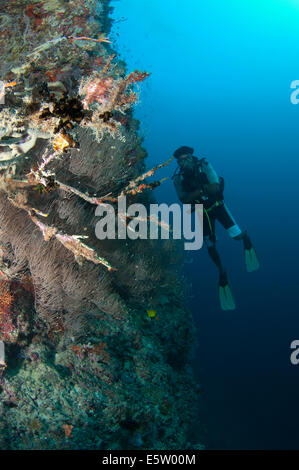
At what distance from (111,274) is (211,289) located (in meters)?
27.0

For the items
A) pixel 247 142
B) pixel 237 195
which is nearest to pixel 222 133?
pixel 247 142

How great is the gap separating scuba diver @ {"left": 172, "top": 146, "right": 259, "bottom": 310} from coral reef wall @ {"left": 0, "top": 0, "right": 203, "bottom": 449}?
2.32 m

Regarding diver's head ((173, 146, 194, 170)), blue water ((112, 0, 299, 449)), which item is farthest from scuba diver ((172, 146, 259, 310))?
blue water ((112, 0, 299, 449))

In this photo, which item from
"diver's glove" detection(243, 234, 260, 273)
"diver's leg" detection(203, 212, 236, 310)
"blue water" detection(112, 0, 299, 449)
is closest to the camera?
"diver's leg" detection(203, 212, 236, 310)

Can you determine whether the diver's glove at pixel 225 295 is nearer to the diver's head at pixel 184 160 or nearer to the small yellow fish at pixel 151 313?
the small yellow fish at pixel 151 313

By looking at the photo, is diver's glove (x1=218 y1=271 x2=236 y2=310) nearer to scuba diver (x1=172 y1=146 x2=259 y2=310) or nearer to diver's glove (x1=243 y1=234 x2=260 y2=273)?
scuba diver (x1=172 y1=146 x2=259 y2=310)

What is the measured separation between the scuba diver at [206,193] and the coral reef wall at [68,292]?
2.32m

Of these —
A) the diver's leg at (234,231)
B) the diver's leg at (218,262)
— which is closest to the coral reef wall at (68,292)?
the diver's leg at (218,262)

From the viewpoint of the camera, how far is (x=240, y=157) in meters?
67.9

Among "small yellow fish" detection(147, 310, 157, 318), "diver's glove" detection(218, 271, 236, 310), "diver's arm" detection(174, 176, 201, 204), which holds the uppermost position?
"diver's arm" detection(174, 176, 201, 204)

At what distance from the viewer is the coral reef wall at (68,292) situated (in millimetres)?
3215

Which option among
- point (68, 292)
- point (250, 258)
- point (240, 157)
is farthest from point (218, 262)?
point (240, 157)

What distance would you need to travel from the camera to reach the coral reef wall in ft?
10.5

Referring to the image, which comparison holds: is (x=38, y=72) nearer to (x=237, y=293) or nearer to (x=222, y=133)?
(x=237, y=293)
